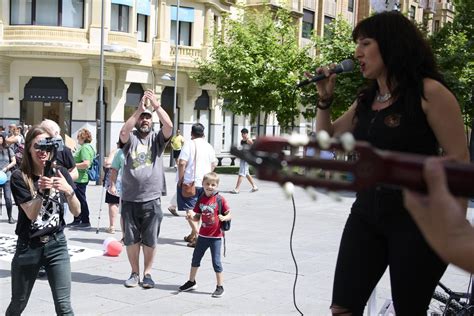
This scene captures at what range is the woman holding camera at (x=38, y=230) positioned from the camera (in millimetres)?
4379

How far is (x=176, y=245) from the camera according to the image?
30.6 feet

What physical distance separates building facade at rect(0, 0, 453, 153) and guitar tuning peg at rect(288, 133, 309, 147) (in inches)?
913

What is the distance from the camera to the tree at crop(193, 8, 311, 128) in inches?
1000

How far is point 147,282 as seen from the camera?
6.77 metres

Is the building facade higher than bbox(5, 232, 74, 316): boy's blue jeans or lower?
higher

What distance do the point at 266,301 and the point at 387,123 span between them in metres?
4.05

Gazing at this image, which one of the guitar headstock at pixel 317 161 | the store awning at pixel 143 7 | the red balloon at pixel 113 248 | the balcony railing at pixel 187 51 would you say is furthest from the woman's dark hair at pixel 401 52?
the balcony railing at pixel 187 51

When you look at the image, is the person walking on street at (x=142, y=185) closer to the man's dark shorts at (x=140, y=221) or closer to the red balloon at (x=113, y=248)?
the man's dark shorts at (x=140, y=221)

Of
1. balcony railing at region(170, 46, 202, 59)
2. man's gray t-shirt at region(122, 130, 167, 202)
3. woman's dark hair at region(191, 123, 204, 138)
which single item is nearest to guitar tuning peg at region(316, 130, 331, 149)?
man's gray t-shirt at region(122, 130, 167, 202)

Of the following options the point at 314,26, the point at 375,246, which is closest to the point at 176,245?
the point at 375,246

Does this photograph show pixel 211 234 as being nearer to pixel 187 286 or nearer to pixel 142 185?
pixel 187 286

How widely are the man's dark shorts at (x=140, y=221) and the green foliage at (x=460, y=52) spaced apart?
48.5 feet

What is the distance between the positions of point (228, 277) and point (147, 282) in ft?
3.36

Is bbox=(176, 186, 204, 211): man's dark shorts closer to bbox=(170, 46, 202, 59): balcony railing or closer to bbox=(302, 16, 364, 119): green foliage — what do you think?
bbox=(302, 16, 364, 119): green foliage
